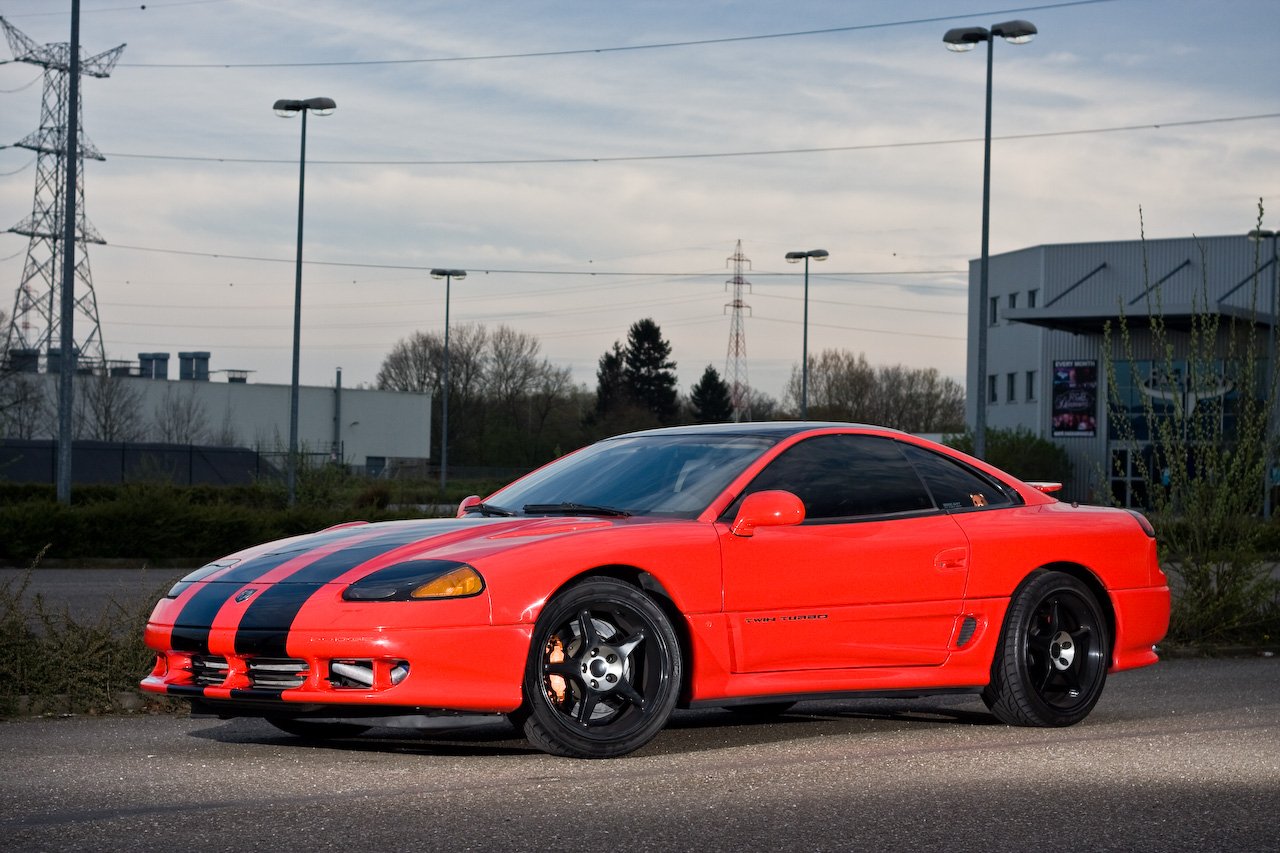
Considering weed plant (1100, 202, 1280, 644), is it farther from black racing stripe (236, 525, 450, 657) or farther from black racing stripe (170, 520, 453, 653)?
black racing stripe (236, 525, 450, 657)

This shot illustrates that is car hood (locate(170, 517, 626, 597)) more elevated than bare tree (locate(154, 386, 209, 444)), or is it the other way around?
bare tree (locate(154, 386, 209, 444))

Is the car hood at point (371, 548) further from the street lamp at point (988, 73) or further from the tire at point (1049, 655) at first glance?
the street lamp at point (988, 73)

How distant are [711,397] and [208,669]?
113 m

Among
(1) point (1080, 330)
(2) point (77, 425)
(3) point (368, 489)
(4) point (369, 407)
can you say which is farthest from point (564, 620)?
(4) point (369, 407)

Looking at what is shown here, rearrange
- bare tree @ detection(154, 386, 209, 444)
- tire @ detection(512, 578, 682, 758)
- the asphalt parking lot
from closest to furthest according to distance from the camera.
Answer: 1. the asphalt parking lot
2. tire @ detection(512, 578, 682, 758)
3. bare tree @ detection(154, 386, 209, 444)

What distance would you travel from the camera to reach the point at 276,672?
22.1 feet

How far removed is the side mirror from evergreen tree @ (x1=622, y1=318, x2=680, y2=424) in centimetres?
11119

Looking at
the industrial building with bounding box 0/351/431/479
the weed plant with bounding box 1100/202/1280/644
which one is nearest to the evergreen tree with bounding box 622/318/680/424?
the industrial building with bounding box 0/351/431/479

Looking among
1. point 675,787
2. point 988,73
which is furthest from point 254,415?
point 675,787

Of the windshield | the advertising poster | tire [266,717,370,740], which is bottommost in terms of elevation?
tire [266,717,370,740]

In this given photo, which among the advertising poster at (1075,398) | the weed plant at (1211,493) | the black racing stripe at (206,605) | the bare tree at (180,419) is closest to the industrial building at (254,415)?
the bare tree at (180,419)

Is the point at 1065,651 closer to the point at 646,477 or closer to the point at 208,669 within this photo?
the point at 646,477

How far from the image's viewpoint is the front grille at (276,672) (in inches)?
263

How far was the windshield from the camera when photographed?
25.3 ft
